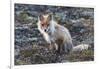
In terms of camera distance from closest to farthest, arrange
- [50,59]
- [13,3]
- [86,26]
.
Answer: [13,3], [50,59], [86,26]

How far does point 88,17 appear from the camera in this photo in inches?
102

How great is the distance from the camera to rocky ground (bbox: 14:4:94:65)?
2.32 metres

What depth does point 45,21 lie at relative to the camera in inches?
95.2

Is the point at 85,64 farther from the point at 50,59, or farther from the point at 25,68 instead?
the point at 25,68

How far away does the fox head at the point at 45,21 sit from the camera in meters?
2.40

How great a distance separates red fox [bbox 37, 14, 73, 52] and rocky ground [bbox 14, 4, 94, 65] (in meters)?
0.05

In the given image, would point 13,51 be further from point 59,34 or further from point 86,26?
point 86,26

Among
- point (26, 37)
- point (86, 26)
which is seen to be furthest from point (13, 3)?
point (86, 26)

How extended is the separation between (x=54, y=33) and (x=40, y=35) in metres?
0.18

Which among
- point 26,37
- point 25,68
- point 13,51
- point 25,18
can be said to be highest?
point 25,18

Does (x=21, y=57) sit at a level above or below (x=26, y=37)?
below

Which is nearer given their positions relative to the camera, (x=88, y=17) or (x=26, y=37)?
(x=26, y=37)

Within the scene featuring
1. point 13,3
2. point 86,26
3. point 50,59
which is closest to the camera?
point 13,3
